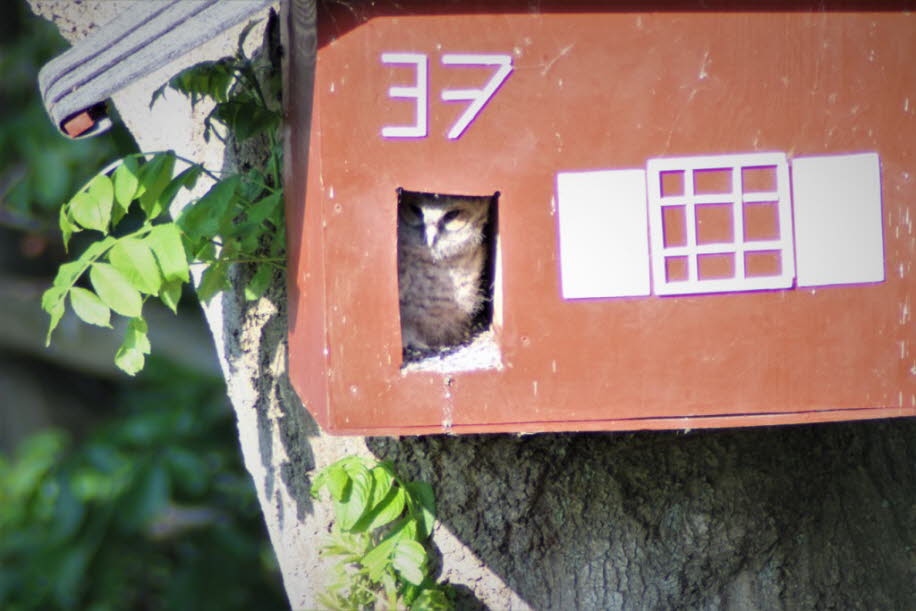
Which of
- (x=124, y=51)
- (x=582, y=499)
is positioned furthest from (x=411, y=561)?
(x=124, y=51)

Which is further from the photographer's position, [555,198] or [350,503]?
[350,503]

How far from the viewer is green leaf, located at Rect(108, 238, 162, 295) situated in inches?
73.7

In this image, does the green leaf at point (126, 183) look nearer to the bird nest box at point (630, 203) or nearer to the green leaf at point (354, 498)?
the bird nest box at point (630, 203)

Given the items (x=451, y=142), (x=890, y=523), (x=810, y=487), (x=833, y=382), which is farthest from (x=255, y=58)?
(x=890, y=523)

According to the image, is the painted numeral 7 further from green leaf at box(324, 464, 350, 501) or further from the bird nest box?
green leaf at box(324, 464, 350, 501)

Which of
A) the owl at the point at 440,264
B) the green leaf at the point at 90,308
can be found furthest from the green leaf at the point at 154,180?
the owl at the point at 440,264

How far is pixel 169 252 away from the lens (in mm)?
1890

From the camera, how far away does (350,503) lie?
6.73ft

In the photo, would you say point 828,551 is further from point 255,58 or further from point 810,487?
point 255,58

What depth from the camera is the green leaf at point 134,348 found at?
1992 millimetres

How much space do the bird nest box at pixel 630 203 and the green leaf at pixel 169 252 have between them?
22 cm

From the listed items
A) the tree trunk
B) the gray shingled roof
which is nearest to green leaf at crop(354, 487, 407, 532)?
the tree trunk

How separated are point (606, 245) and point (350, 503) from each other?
663 millimetres

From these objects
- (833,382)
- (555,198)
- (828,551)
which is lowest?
(828,551)
